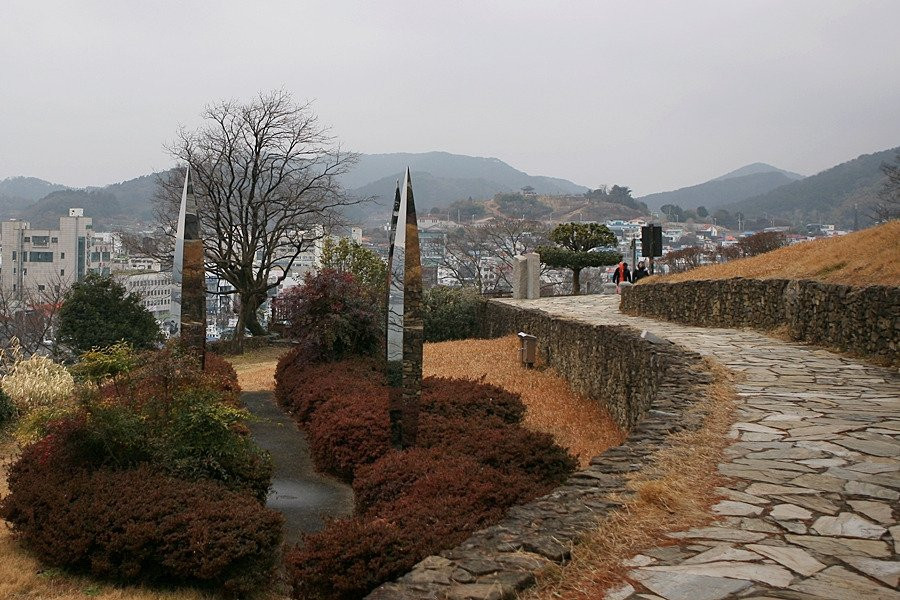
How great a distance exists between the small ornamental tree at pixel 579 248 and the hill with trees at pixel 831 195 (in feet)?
97.1

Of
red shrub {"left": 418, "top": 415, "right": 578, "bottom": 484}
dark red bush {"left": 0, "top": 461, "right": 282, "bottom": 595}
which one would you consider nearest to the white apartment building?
red shrub {"left": 418, "top": 415, "right": 578, "bottom": 484}

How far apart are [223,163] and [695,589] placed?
26.5 m

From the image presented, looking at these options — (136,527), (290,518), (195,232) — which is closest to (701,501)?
(136,527)

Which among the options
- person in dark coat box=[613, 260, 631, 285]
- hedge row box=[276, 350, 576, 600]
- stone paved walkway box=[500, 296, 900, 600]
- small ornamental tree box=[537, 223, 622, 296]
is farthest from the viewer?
small ornamental tree box=[537, 223, 622, 296]

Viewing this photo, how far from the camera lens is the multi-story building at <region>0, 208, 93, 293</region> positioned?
39219 millimetres

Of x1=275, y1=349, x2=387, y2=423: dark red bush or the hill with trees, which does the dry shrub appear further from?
the hill with trees

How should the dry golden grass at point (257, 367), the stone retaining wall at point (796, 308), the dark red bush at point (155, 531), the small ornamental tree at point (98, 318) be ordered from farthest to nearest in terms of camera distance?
the small ornamental tree at point (98, 318), the dry golden grass at point (257, 367), the stone retaining wall at point (796, 308), the dark red bush at point (155, 531)

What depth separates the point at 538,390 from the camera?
12.1 m

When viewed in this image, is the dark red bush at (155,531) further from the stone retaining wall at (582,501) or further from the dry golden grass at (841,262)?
the dry golden grass at (841,262)

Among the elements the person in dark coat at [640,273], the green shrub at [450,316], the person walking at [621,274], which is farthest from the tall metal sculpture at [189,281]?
the person walking at [621,274]

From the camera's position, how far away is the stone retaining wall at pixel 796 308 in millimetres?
8336

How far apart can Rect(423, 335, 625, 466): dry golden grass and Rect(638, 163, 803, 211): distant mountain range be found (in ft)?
330

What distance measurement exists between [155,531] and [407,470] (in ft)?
6.25

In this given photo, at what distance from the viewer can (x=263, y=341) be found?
27062mm
